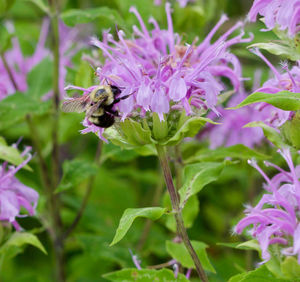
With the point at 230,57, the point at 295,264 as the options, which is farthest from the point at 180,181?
the point at 295,264

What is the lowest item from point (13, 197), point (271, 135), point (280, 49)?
point (13, 197)

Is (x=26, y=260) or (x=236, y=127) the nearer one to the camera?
(x=236, y=127)

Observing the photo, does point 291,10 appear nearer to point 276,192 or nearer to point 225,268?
point 276,192

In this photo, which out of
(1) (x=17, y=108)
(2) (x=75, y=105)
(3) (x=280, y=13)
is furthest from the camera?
(1) (x=17, y=108)

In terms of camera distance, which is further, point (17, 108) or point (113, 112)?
point (17, 108)

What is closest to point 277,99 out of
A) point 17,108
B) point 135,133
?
point 135,133

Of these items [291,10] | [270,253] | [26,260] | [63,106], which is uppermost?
[291,10]

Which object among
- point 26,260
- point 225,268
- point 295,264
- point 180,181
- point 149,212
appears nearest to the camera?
point 295,264

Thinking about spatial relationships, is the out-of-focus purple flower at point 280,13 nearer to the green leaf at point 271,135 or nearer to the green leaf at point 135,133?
the green leaf at point 271,135

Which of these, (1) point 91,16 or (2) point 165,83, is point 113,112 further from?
(1) point 91,16
